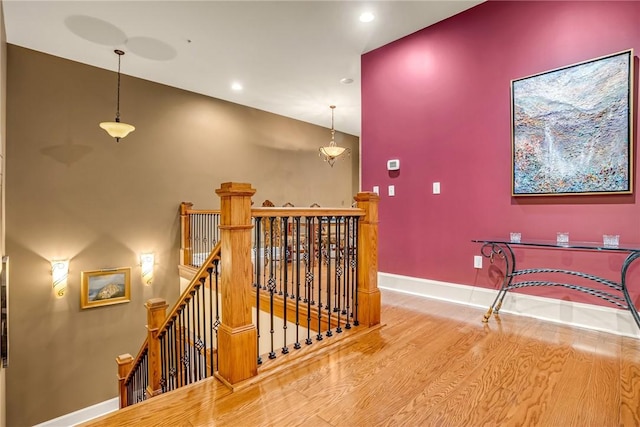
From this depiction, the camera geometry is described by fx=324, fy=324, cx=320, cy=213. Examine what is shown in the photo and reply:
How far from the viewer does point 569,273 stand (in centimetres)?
261

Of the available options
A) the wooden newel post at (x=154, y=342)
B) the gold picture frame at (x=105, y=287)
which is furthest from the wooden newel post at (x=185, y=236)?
the wooden newel post at (x=154, y=342)

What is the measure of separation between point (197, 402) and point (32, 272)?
399 cm

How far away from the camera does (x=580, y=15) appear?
8.69ft

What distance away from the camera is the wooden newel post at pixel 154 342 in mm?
2904

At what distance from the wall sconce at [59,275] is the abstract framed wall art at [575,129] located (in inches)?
215

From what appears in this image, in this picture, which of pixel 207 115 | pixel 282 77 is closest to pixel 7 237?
pixel 207 115

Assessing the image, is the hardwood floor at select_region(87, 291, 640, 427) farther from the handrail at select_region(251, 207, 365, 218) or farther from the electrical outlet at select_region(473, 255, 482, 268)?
the handrail at select_region(251, 207, 365, 218)

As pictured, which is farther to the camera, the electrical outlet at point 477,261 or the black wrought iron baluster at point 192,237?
the black wrought iron baluster at point 192,237

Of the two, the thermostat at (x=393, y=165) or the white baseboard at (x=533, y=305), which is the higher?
the thermostat at (x=393, y=165)

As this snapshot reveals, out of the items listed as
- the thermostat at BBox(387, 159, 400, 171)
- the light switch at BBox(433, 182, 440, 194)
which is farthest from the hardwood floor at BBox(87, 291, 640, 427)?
the thermostat at BBox(387, 159, 400, 171)

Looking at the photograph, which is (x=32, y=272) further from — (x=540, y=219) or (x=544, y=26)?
(x=544, y=26)

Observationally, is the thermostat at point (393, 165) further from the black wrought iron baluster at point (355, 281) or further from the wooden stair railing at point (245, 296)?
the black wrought iron baluster at point (355, 281)

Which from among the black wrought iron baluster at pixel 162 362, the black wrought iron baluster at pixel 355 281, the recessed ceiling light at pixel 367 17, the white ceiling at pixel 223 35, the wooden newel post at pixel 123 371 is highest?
the white ceiling at pixel 223 35

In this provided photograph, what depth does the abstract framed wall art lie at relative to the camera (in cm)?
248
